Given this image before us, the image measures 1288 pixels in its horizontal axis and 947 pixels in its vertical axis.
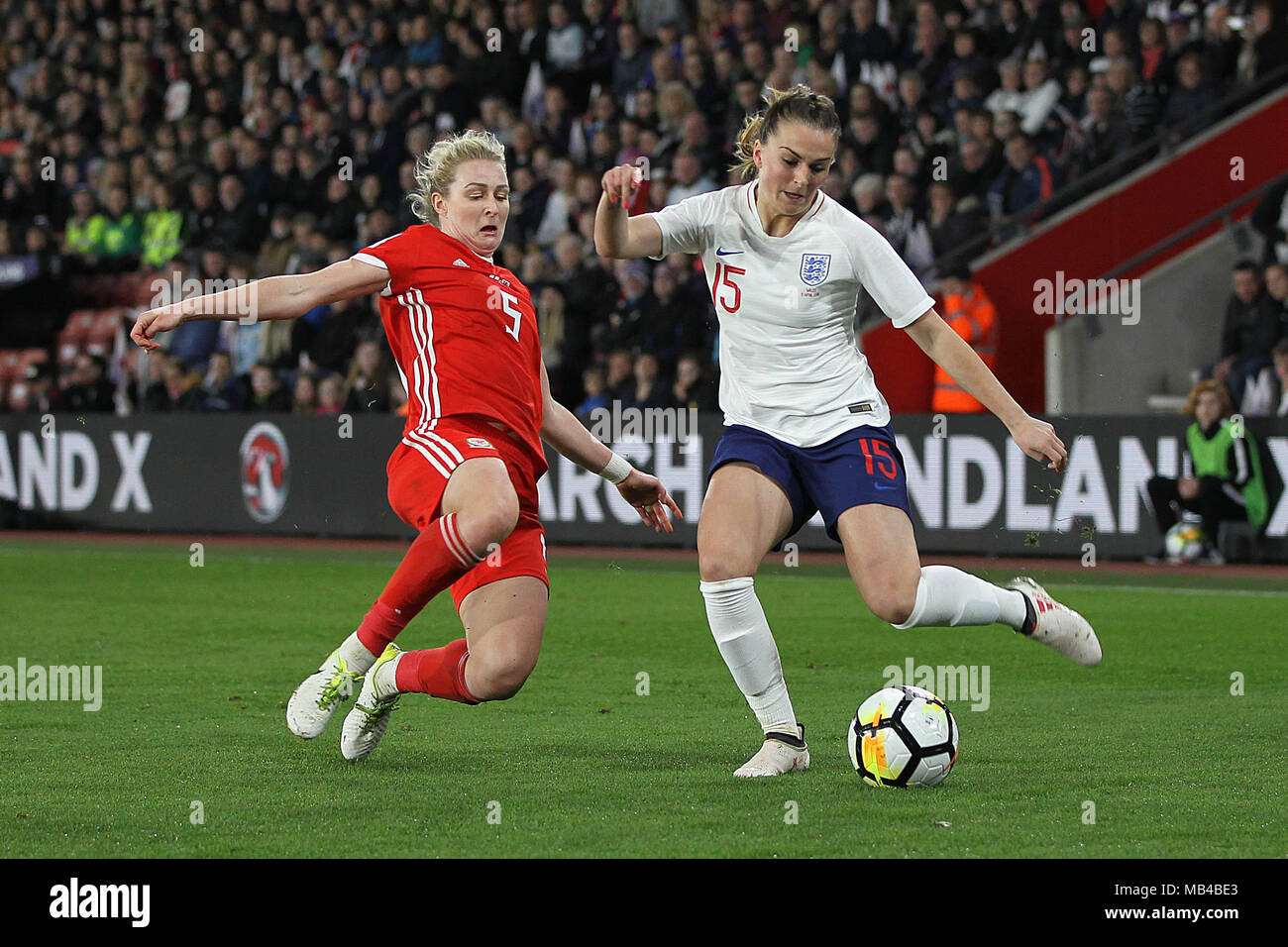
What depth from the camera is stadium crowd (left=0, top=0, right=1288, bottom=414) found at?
50.9 feet

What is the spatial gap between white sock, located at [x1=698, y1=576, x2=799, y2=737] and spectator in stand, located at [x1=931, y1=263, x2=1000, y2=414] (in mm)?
8965

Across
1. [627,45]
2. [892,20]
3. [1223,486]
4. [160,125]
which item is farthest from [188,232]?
[1223,486]

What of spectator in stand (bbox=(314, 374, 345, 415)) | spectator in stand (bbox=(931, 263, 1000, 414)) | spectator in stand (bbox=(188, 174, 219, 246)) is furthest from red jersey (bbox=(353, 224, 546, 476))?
spectator in stand (bbox=(188, 174, 219, 246))

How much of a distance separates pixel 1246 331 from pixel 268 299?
1032 cm

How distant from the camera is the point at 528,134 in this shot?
715 inches

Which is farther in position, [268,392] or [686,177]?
[268,392]

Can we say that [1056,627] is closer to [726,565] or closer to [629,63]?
[726,565]

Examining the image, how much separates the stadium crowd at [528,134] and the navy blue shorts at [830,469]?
9.08 metres

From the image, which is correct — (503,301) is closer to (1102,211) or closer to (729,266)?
(729,266)

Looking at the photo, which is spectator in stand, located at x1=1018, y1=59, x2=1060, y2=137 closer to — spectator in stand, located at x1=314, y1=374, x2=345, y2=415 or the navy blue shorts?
spectator in stand, located at x1=314, y1=374, x2=345, y2=415

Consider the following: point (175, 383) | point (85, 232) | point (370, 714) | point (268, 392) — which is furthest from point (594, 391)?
point (370, 714)

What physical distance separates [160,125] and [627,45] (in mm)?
6957

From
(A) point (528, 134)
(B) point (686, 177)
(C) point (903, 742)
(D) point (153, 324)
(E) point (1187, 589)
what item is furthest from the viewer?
(A) point (528, 134)
